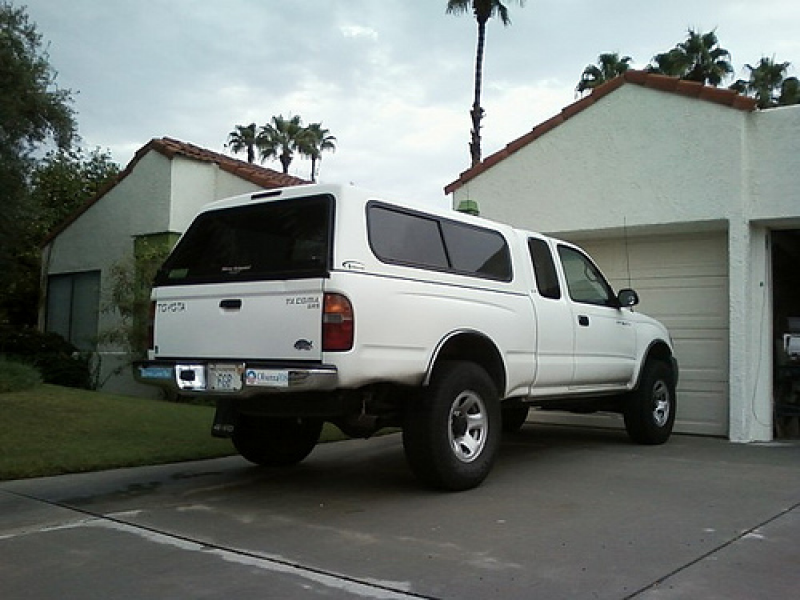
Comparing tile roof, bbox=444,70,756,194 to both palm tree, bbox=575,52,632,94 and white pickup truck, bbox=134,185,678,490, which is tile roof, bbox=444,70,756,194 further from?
palm tree, bbox=575,52,632,94

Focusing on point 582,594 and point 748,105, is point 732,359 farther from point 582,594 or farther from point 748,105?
point 582,594

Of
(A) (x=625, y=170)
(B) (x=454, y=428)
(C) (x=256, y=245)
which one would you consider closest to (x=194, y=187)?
(A) (x=625, y=170)

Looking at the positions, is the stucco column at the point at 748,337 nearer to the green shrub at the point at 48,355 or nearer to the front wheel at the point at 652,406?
the front wheel at the point at 652,406

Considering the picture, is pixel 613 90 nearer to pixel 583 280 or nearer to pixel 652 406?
pixel 583 280

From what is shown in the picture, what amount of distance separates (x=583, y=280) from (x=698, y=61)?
22612mm

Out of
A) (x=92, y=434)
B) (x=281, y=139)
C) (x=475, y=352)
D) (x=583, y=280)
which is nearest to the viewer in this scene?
(x=475, y=352)

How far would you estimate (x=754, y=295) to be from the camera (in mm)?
9570

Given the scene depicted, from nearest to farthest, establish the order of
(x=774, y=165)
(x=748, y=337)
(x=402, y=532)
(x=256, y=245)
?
1. (x=402, y=532)
2. (x=256, y=245)
3. (x=774, y=165)
4. (x=748, y=337)

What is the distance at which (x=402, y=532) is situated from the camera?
517 cm

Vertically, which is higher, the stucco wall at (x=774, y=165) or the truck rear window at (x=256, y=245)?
the stucco wall at (x=774, y=165)

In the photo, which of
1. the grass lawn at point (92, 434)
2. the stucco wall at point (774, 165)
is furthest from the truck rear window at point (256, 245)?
the stucco wall at point (774, 165)

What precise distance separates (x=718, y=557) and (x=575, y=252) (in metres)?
4.27

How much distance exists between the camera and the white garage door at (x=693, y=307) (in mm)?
10047

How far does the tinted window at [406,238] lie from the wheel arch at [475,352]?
60 cm
